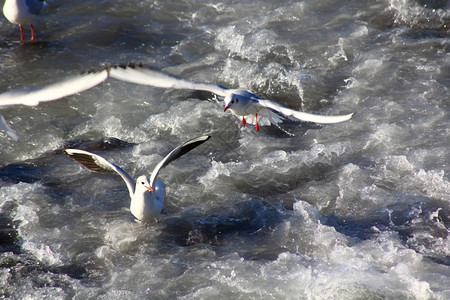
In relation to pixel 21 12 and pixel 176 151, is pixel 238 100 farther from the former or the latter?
pixel 21 12

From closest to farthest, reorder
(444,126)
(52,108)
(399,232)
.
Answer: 1. (399,232)
2. (444,126)
3. (52,108)

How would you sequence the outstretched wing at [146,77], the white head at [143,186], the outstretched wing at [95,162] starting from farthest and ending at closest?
the outstretched wing at [95,162]
the white head at [143,186]
the outstretched wing at [146,77]

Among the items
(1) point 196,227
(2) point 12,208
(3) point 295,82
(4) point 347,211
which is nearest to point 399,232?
(4) point 347,211

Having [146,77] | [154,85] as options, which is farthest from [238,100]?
[146,77]

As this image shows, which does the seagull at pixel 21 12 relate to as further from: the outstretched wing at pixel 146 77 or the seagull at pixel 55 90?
the seagull at pixel 55 90

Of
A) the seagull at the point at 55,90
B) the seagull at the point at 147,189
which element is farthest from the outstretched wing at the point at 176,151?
the seagull at the point at 55,90

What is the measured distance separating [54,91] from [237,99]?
8.06 feet

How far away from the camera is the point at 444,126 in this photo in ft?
24.5

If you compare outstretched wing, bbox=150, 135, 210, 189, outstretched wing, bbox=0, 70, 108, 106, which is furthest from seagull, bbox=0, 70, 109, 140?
outstretched wing, bbox=150, 135, 210, 189

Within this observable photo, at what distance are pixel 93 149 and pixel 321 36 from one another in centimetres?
451

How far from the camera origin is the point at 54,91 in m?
5.07

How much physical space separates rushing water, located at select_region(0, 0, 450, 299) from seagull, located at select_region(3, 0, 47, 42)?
14.2 inches

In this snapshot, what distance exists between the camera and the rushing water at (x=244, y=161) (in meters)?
5.43

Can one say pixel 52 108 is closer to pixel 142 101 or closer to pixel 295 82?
pixel 142 101
